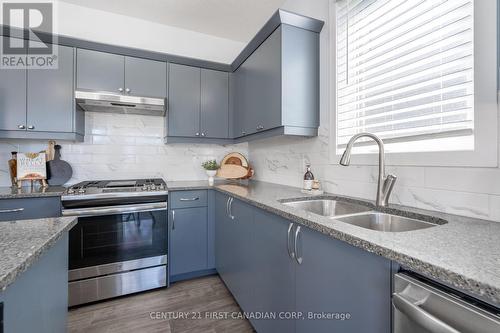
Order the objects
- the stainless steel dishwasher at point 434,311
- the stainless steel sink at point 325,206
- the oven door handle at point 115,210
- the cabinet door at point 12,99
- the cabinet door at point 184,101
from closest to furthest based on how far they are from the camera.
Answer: the stainless steel dishwasher at point 434,311 → the stainless steel sink at point 325,206 → the oven door handle at point 115,210 → the cabinet door at point 12,99 → the cabinet door at point 184,101

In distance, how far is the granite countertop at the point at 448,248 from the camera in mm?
500

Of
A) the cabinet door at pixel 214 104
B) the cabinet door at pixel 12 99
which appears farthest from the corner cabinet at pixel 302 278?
the cabinet door at pixel 12 99

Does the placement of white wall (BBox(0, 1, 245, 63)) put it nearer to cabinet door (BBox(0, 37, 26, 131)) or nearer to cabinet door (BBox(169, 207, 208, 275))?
cabinet door (BBox(0, 37, 26, 131))

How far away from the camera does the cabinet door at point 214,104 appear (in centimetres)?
263

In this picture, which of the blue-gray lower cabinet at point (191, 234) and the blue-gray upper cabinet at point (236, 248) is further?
the blue-gray lower cabinet at point (191, 234)

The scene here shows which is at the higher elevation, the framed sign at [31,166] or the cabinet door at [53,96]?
the cabinet door at [53,96]

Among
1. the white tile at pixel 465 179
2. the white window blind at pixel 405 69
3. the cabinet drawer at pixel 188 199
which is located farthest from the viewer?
the cabinet drawer at pixel 188 199

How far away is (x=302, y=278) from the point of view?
1062mm

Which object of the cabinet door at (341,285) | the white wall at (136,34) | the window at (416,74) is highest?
the white wall at (136,34)

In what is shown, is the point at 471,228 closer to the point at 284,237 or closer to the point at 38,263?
the point at 284,237

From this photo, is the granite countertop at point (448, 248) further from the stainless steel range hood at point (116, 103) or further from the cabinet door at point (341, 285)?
the stainless steel range hood at point (116, 103)

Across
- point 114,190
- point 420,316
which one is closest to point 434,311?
point 420,316

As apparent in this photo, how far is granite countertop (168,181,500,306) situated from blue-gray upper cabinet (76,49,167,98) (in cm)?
210

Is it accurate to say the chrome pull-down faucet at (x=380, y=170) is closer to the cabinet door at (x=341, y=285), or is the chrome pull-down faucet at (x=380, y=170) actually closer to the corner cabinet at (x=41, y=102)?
the cabinet door at (x=341, y=285)
